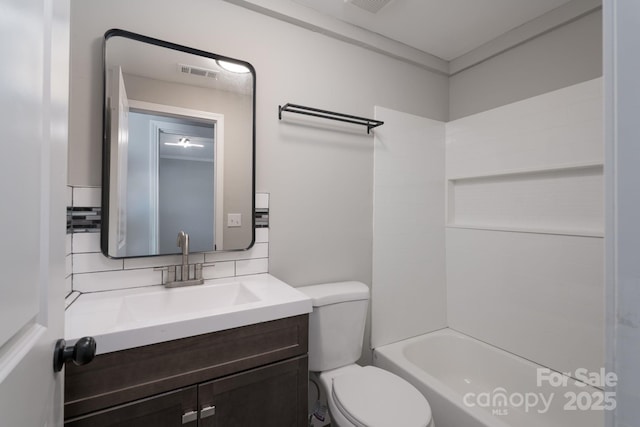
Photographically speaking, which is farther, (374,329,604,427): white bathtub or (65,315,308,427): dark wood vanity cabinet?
(374,329,604,427): white bathtub

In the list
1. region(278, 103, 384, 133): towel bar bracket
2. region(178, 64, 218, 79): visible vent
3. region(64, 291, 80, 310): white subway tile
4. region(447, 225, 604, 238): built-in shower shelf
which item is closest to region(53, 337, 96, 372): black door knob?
region(64, 291, 80, 310): white subway tile

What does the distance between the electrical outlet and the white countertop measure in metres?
0.28

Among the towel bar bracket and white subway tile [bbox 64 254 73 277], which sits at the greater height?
the towel bar bracket

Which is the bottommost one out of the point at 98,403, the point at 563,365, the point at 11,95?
the point at 563,365

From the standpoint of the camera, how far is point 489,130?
6.70 ft

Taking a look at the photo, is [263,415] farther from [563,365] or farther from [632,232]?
[563,365]

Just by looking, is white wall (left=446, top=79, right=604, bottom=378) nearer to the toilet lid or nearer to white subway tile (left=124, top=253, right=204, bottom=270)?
the toilet lid

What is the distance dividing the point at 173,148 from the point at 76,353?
3.30ft

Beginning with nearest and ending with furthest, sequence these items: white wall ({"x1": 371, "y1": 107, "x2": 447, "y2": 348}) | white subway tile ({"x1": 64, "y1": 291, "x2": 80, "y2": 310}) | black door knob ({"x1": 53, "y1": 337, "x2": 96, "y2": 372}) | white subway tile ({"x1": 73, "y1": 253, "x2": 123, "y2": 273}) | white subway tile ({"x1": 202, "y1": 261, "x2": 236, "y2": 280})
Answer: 1. black door knob ({"x1": 53, "y1": 337, "x2": 96, "y2": 372})
2. white subway tile ({"x1": 64, "y1": 291, "x2": 80, "y2": 310})
3. white subway tile ({"x1": 73, "y1": 253, "x2": 123, "y2": 273})
4. white subway tile ({"x1": 202, "y1": 261, "x2": 236, "y2": 280})
5. white wall ({"x1": 371, "y1": 107, "x2": 447, "y2": 348})

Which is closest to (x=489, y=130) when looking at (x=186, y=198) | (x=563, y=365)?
(x=563, y=365)

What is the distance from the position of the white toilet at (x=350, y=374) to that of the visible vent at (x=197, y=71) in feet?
3.97

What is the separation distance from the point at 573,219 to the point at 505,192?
0.41 meters

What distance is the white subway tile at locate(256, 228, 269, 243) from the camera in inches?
62.7

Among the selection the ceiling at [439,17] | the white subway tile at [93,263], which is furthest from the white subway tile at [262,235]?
the ceiling at [439,17]
